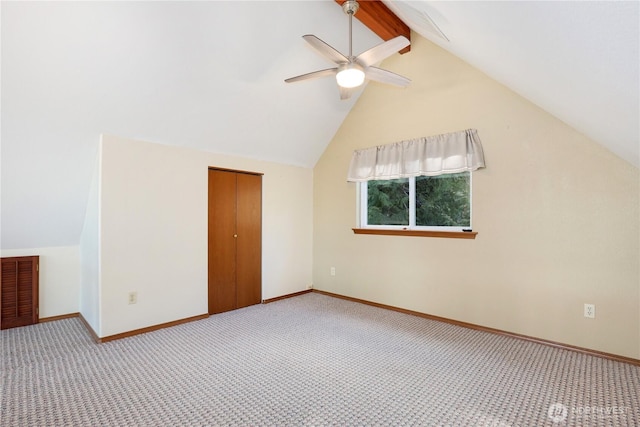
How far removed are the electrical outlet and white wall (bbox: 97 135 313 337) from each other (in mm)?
3767

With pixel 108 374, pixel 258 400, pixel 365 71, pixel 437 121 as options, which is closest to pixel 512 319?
pixel 437 121

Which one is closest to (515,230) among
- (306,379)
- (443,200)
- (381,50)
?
(443,200)

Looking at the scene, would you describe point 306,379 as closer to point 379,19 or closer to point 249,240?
point 249,240

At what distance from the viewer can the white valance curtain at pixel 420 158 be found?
323 cm

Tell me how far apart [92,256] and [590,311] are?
4.70 metres

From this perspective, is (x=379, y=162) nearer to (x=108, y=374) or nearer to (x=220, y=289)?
(x=220, y=289)

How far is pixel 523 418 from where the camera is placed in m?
1.80

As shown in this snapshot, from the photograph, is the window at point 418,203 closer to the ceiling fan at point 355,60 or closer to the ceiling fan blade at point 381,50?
the ceiling fan at point 355,60

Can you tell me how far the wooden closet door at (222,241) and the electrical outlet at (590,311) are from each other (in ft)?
11.9

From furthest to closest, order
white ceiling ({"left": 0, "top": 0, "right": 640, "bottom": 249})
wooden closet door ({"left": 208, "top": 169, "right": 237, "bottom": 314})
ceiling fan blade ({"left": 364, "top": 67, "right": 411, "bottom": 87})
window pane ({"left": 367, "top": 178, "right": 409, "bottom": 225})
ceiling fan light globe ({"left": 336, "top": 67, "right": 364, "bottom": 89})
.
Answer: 1. window pane ({"left": 367, "top": 178, "right": 409, "bottom": 225})
2. wooden closet door ({"left": 208, "top": 169, "right": 237, "bottom": 314})
3. ceiling fan blade ({"left": 364, "top": 67, "right": 411, "bottom": 87})
4. ceiling fan light globe ({"left": 336, "top": 67, "right": 364, "bottom": 89})
5. white ceiling ({"left": 0, "top": 0, "right": 640, "bottom": 249})

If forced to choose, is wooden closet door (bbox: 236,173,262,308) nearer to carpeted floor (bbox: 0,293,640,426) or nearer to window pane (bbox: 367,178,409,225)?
carpeted floor (bbox: 0,293,640,426)

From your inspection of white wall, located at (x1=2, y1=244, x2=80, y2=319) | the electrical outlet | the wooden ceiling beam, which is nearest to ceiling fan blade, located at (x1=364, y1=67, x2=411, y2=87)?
the wooden ceiling beam

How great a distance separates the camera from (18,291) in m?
3.36

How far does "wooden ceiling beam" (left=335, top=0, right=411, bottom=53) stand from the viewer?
2.87 metres
